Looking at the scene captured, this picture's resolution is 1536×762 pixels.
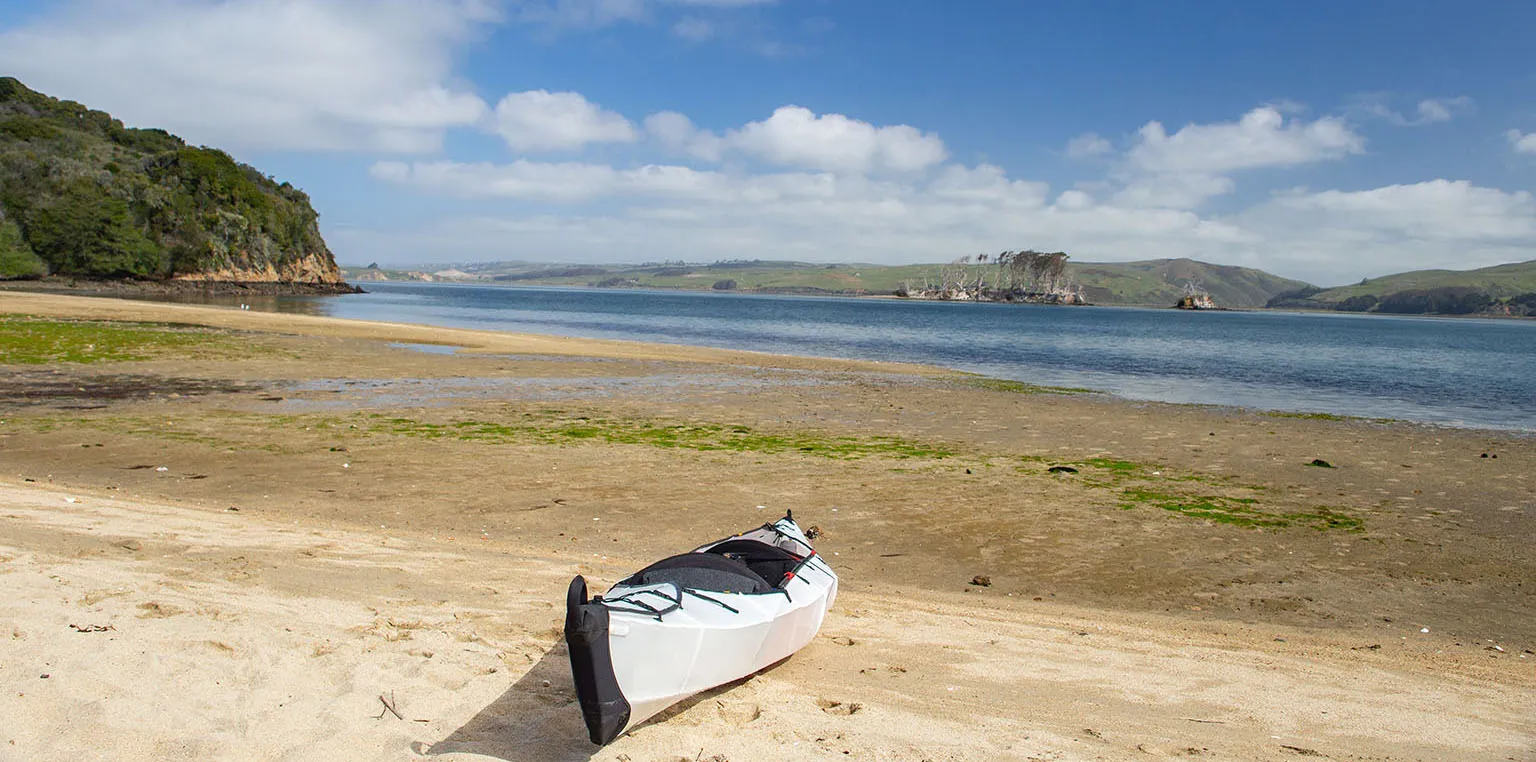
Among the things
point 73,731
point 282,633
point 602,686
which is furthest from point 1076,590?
point 73,731

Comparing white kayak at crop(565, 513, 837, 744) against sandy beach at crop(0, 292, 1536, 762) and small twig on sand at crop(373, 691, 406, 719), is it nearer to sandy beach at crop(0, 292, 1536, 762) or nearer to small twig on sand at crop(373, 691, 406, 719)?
sandy beach at crop(0, 292, 1536, 762)

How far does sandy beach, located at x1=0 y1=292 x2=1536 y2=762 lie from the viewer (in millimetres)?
5641

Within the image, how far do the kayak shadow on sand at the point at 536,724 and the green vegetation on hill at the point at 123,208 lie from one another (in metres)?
96.6

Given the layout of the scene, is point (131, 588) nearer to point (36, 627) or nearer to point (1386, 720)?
point (36, 627)

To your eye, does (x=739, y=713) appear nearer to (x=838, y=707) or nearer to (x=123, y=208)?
(x=838, y=707)

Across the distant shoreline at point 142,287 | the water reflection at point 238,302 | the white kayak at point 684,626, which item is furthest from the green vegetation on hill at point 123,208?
the white kayak at point 684,626

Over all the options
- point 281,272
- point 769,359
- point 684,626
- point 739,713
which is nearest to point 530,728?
point 684,626

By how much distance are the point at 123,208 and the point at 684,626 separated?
108050 millimetres

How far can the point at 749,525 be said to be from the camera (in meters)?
11.7

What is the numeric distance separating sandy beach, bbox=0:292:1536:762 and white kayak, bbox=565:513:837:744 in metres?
0.31

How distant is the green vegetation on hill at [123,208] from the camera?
84.5m

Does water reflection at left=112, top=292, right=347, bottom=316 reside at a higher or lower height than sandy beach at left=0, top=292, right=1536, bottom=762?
higher

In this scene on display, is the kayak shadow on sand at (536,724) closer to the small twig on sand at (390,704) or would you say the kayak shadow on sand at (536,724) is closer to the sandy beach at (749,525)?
the sandy beach at (749,525)

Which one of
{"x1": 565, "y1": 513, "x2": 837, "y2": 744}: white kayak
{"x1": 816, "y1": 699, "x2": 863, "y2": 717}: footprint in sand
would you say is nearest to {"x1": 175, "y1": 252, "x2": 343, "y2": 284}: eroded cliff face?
{"x1": 565, "y1": 513, "x2": 837, "y2": 744}: white kayak
